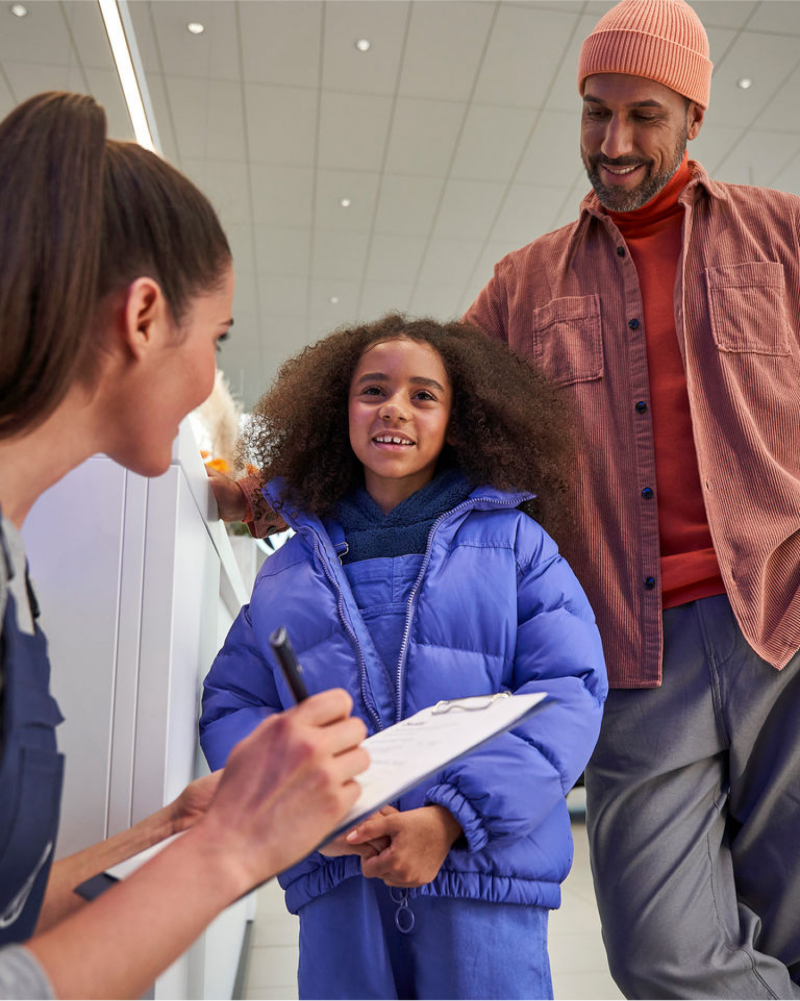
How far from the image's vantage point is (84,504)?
3.33ft

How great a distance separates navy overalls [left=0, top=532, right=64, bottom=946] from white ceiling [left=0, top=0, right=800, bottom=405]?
3.41m

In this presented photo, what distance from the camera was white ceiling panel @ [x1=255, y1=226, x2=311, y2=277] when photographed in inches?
252

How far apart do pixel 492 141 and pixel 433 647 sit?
476 cm

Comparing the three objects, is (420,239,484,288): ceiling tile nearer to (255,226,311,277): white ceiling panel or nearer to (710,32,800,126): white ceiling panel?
(255,226,311,277): white ceiling panel

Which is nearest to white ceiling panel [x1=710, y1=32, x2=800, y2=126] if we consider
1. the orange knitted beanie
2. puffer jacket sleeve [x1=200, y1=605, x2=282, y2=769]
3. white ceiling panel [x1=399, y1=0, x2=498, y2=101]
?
white ceiling panel [x1=399, y1=0, x2=498, y2=101]

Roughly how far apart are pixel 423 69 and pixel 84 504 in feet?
14.2

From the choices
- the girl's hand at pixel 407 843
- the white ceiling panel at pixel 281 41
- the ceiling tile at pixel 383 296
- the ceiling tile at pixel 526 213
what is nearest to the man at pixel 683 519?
the girl's hand at pixel 407 843

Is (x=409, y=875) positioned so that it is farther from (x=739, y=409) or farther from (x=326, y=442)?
(x=739, y=409)

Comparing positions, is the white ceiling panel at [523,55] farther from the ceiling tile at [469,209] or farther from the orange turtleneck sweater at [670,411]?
the orange turtleneck sweater at [670,411]

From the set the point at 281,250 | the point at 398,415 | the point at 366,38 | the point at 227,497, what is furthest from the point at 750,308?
the point at 281,250

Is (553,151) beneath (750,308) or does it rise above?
above

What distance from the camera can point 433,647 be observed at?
1.20 metres

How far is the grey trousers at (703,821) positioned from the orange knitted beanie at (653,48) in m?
0.88

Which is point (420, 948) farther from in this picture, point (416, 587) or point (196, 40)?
point (196, 40)
